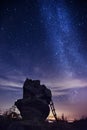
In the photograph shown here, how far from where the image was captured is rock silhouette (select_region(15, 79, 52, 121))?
44.5 meters

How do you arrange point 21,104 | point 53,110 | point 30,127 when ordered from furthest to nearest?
point 53,110
point 21,104
point 30,127

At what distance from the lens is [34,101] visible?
4472cm

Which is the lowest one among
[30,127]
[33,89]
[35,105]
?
[30,127]

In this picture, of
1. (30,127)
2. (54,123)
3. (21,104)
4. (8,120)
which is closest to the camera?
(30,127)

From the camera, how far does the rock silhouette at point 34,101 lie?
44.5 metres

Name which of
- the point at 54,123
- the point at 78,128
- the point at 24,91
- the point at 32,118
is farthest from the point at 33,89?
the point at 78,128

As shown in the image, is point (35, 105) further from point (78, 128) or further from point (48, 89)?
point (78, 128)

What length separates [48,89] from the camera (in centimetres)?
4756

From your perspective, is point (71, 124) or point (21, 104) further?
point (71, 124)

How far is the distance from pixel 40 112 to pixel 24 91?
5.16m

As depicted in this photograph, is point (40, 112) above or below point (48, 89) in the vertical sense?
below

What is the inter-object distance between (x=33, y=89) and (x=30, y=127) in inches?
271

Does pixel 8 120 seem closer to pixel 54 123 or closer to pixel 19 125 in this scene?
pixel 54 123

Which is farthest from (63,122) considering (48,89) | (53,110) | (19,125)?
(19,125)
